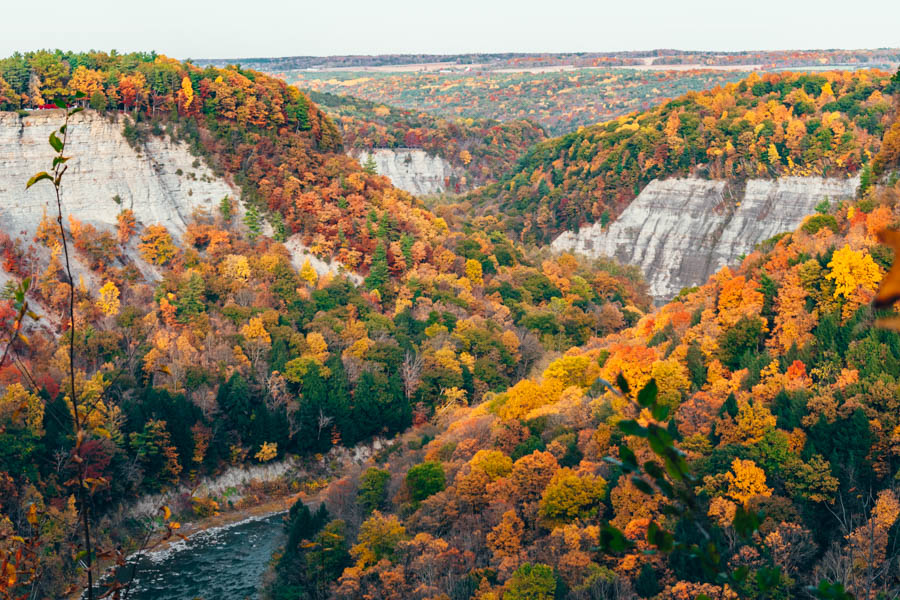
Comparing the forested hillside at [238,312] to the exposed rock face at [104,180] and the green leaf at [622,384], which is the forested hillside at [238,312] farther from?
the green leaf at [622,384]

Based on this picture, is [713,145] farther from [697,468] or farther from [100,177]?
[697,468]

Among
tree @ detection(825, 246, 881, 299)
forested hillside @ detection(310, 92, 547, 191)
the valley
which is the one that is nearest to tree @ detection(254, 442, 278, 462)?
the valley

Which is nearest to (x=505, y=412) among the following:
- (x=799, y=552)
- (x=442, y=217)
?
(x=799, y=552)

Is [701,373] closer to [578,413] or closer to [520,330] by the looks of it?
[578,413]

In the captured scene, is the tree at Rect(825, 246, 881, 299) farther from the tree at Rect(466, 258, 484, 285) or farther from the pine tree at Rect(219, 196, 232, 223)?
the pine tree at Rect(219, 196, 232, 223)

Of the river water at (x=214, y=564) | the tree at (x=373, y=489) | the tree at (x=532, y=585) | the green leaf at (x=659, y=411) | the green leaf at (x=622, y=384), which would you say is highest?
the green leaf at (x=622, y=384)

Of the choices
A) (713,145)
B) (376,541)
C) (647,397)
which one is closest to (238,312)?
(376,541)

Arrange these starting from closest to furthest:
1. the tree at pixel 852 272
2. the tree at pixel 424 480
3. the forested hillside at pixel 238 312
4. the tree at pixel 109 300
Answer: the tree at pixel 852 272, the tree at pixel 424 480, the forested hillside at pixel 238 312, the tree at pixel 109 300

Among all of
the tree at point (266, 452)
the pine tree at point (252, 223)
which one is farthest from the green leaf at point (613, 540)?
the pine tree at point (252, 223)
